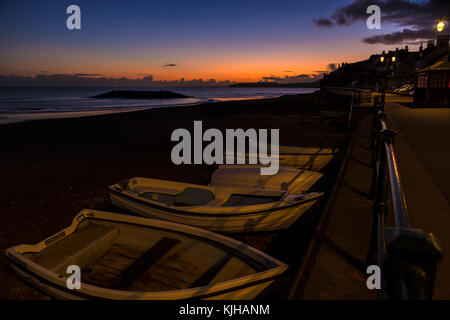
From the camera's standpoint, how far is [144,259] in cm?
467

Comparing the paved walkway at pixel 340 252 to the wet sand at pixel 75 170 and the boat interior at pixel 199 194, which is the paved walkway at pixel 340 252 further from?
the wet sand at pixel 75 170

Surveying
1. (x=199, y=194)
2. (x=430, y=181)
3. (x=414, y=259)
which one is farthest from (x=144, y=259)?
(x=430, y=181)

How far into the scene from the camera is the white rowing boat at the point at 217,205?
20.8 ft

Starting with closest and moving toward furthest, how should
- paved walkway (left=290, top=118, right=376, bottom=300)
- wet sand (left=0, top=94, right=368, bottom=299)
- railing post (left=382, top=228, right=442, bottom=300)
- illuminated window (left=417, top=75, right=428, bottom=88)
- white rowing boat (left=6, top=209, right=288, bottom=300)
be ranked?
railing post (left=382, top=228, right=442, bottom=300), paved walkway (left=290, top=118, right=376, bottom=300), white rowing boat (left=6, top=209, right=288, bottom=300), wet sand (left=0, top=94, right=368, bottom=299), illuminated window (left=417, top=75, right=428, bottom=88)

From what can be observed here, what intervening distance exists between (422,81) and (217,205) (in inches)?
925

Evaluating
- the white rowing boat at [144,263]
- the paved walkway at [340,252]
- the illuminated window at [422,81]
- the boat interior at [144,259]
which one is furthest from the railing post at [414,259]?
the illuminated window at [422,81]

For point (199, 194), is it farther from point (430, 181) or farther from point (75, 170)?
point (75, 170)

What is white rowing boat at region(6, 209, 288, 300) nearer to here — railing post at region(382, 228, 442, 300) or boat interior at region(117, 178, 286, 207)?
boat interior at region(117, 178, 286, 207)

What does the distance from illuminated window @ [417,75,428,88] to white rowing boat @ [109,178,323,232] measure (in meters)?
21.5

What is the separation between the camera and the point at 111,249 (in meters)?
5.29

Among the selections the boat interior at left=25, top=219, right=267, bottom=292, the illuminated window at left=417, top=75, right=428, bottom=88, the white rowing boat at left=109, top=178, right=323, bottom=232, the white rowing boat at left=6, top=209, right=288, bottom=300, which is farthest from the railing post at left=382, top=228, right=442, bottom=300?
the illuminated window at left=417, top=75, right=428, bottom=88

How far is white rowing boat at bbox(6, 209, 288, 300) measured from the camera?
3.71 m

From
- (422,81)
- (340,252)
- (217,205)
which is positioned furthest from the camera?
(422,81)
